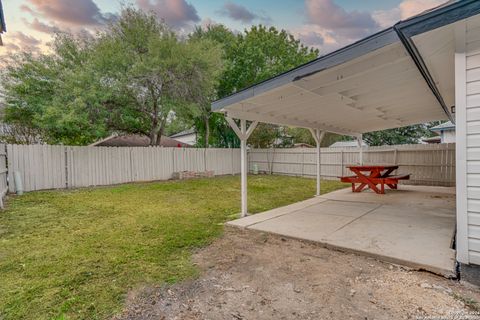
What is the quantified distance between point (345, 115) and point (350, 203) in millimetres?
2170

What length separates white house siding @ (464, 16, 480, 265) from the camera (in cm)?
224

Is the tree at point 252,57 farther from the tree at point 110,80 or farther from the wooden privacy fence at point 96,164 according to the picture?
the wooden privacy fence at point 96,164

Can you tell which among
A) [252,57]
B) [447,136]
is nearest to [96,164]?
[252,57]

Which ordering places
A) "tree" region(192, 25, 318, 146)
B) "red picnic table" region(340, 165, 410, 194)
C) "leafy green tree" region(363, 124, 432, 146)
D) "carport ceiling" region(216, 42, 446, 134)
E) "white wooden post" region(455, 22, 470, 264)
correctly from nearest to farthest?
"white wooden post" region(455, 22, 470, 264), "carport ceiling" region(216, 42, 446, 134), "red picnic table" region(340, 165, 410, 194), "tree" region(192, 25, 318, 146), "leafy green tree" region(363, 124, 432, 146)

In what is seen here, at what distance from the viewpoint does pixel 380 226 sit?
3996 mm

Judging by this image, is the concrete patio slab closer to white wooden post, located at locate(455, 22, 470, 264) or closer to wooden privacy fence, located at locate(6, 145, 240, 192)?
white wooden post, located at locate(455, 22, 470, 264)

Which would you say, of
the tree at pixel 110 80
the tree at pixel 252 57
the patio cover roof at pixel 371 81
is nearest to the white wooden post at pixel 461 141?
the patio cover roof at pixel 371 81

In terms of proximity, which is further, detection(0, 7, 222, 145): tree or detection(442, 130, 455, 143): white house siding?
detection(442, 130, 455, 143): white house siding

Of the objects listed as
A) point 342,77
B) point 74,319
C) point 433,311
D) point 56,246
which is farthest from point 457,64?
point 56,246

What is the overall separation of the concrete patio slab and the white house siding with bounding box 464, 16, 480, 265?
42cm

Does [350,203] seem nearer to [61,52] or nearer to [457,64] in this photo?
[457,64]

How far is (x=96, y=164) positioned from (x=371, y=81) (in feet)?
31.3

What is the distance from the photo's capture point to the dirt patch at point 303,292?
6.46 feet

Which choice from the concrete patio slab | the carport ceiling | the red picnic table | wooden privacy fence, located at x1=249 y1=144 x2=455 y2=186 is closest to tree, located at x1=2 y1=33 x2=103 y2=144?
the carport ceiling
